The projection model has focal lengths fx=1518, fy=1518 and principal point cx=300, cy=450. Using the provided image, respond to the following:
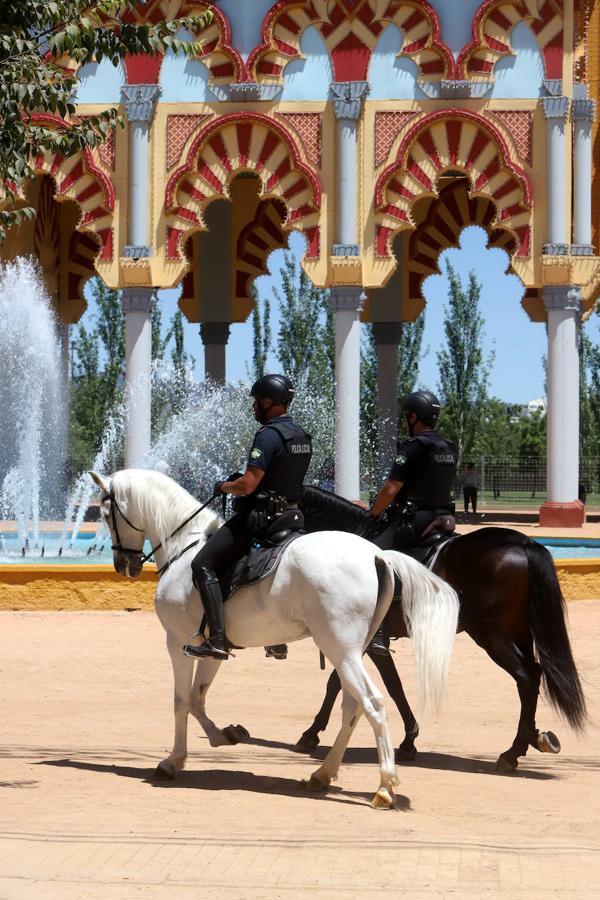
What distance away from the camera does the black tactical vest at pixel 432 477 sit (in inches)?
361

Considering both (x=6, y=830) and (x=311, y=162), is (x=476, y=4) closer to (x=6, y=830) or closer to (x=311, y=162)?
(x=311, y=162)

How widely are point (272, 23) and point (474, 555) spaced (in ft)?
63.5

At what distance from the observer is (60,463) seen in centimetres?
3231

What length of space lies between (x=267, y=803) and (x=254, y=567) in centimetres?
120

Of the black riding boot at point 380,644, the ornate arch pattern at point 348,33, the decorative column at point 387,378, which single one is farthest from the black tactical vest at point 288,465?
the decorative column at point 387,378

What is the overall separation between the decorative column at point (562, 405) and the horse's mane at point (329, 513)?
17.4 metres

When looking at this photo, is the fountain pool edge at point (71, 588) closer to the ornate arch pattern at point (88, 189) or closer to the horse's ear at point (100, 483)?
the horse's ear at point (100, 483)

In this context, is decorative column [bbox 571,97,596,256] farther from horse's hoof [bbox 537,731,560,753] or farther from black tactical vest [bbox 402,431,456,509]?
horse's hoof [bbox 537,731,560,753]

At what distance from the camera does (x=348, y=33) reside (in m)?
26.3

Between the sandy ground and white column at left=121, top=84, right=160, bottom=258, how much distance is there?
49.6ft

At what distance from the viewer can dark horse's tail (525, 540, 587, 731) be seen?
27.8 feet

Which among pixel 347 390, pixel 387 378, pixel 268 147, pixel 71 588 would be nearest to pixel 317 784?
pixel 71 588

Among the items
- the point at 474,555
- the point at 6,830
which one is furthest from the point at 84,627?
the point at 6,830

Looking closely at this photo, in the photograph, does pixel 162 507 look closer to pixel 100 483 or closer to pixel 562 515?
pixel 100 483
